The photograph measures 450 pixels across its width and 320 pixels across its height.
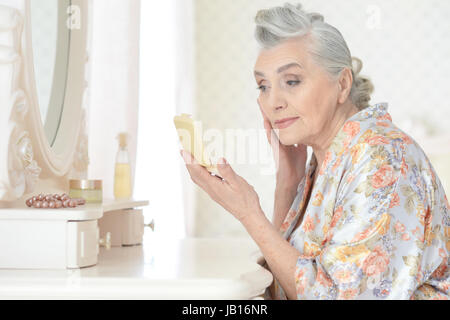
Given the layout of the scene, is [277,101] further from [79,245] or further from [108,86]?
[108,86]

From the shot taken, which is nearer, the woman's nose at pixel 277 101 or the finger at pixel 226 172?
the finger at pixel 226 172

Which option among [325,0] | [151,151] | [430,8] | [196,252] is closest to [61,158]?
[196,252]

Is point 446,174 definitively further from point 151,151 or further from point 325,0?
point 151,151

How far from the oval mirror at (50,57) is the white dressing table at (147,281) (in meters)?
0.44

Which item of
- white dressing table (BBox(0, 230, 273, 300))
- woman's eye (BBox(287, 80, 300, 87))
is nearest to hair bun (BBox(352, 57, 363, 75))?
woman's eye (BBox(287, 80, 300, 87))

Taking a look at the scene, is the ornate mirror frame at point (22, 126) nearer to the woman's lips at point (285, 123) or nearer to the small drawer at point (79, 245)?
the small drawer at point (79, 245)

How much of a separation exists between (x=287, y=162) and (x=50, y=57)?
62cm

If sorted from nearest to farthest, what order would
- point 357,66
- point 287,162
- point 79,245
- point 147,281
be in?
point 147,281
point 79,245
point 357,66
point 287,162

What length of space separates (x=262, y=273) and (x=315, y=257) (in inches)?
4.5

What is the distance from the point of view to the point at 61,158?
1297mm

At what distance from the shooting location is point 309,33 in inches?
45.8

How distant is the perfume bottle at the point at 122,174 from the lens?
1.53 meters

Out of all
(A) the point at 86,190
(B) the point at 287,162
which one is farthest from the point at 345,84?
(A) the point at 86,190

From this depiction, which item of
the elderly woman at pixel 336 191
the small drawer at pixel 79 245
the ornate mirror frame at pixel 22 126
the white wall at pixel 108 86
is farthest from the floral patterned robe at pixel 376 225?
the white wall at pixel 108 86
